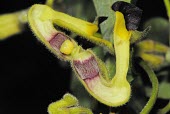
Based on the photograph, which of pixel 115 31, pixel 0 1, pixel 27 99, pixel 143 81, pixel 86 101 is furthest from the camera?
pixel 27 99

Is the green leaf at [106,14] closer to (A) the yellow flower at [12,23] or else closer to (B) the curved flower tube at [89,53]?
(B) the curved flower tube at [89,53]

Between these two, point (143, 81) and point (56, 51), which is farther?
point (143, 81)

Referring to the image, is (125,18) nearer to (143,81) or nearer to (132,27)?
(132,27)

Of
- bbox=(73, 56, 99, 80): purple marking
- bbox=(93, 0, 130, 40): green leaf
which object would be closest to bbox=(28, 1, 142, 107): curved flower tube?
bbox=(73, 56, 99, 80): purple marking

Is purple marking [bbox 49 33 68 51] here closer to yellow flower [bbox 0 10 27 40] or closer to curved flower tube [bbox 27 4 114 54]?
curved flower tube [bbox 27 4 114 54]

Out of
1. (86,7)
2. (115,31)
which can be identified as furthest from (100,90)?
(86,7)

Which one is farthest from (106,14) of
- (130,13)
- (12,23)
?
(12,23)

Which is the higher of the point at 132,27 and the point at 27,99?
the point at 132,27
